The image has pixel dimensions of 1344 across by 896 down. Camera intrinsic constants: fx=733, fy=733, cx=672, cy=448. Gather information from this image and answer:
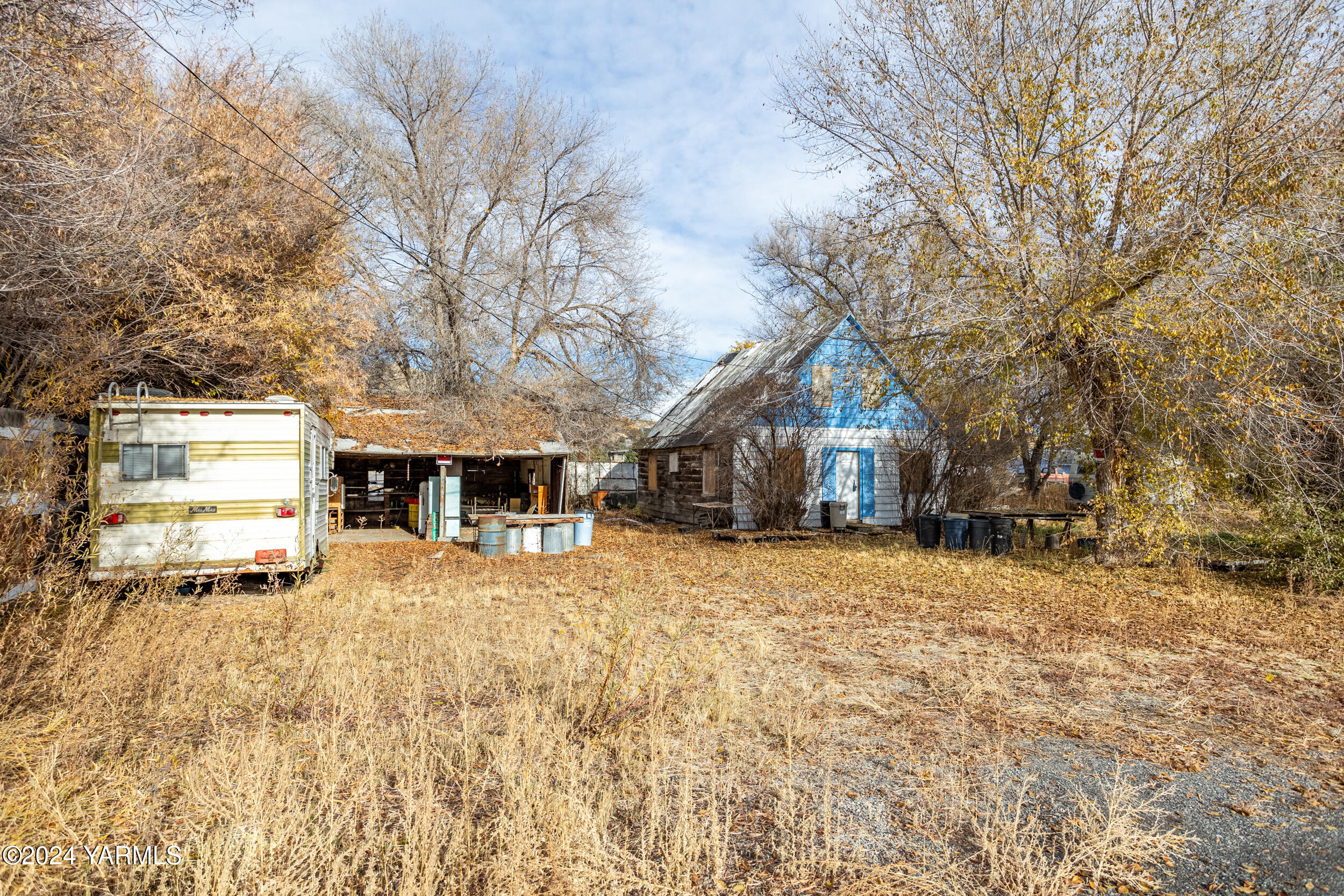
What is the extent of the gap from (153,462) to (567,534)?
8211mm

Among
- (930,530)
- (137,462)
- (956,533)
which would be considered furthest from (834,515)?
(137,462)

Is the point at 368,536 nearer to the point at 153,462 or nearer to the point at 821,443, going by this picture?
the point at 153,462

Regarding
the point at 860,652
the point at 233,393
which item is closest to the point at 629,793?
the point at 860,652

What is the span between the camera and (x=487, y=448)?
790 inches

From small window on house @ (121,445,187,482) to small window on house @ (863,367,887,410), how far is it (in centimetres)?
1006

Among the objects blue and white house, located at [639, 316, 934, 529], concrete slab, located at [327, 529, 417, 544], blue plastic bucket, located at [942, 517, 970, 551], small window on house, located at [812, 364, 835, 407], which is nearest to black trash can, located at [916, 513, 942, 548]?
blue plastic bucket, located at [942, 517, 970, 551]

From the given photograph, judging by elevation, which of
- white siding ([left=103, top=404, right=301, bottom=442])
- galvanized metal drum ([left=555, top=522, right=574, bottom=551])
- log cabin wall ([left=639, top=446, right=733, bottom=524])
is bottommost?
galvanized metal drum ([left=555, top=522, right=574, bottom=551])

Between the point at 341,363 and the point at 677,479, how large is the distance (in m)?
10.9

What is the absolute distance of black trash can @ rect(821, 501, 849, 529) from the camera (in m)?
19.4

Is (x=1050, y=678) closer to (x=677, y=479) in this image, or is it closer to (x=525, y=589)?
(x=525, y=589)

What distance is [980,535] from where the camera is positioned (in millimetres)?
15039

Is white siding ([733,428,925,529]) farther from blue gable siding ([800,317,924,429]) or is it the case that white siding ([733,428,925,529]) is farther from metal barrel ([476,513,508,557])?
metal barrel ([476,513,508,557])

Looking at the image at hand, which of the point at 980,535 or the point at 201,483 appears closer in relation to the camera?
the point at 201,483

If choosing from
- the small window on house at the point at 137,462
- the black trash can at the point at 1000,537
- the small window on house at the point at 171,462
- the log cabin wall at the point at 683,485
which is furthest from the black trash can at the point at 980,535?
the small window on house at the point at 137,462
